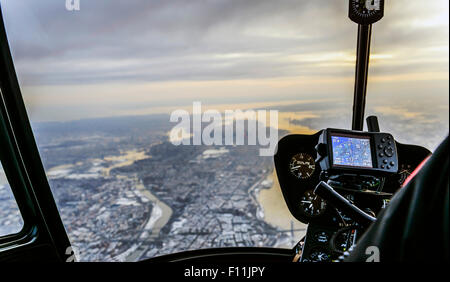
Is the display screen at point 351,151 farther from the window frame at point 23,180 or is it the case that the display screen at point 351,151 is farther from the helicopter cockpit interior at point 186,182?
the window frame at point 23,180

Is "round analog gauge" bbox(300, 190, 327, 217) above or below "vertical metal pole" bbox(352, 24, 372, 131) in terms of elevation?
below

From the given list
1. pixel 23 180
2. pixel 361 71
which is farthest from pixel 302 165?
pixel 23 180

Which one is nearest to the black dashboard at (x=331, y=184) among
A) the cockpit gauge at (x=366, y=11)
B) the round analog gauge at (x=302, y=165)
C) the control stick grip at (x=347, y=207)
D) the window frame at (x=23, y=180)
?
the round analog gauge at (x=302, y=165)

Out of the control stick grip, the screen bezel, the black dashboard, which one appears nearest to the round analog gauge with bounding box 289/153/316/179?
the black dashboard

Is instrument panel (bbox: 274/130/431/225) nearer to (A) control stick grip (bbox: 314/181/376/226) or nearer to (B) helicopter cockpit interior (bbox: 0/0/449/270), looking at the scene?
(B) helicopter cockpit interior (bbox: 0/0/449/270)

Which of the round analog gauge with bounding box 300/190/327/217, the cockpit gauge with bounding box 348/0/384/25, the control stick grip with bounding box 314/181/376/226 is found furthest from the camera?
the cockpit gauge with bounding box 348/0/384/25
